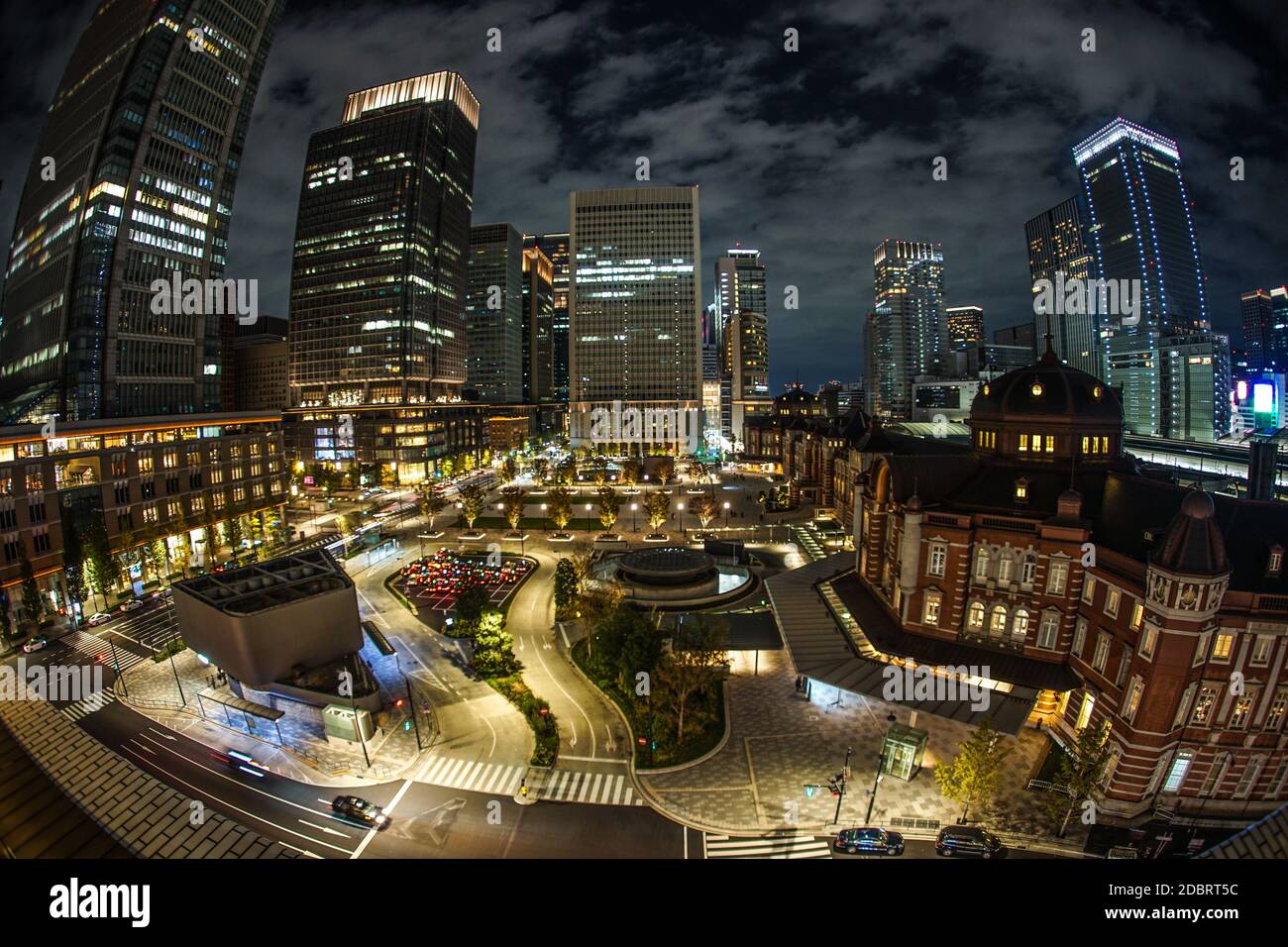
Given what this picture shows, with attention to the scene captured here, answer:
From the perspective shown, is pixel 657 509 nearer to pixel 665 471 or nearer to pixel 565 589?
pixel 565 589

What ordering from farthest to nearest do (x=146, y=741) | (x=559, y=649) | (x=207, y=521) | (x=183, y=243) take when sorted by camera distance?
(x=183, y=243)
(x=207, y=521)
(x=559, y=649)
(x=146, y=741)

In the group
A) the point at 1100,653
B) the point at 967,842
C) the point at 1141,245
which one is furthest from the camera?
the point at 1141,245

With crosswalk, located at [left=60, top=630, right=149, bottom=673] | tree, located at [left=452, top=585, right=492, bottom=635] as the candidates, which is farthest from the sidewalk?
crosswalk, located at [left=60, top=630, right=149, bottom=673]

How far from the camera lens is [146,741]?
37906 millimetres

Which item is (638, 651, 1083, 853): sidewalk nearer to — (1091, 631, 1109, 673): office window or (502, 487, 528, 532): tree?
(1091, 631, 1109, 673): office window

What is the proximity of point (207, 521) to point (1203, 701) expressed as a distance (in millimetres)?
92292

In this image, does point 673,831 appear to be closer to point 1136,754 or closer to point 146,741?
point 1136,754

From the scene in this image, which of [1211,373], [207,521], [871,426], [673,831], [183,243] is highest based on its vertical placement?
[183,243]

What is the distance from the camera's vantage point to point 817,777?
3325 cm

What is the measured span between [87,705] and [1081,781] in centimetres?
6161

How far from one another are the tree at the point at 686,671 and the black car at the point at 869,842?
35.1 ft

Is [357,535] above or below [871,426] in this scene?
below

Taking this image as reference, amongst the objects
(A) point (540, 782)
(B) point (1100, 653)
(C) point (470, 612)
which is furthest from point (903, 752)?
(C) point (470, 612)

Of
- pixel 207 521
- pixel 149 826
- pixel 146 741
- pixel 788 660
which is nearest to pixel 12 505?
pixel 207 521
